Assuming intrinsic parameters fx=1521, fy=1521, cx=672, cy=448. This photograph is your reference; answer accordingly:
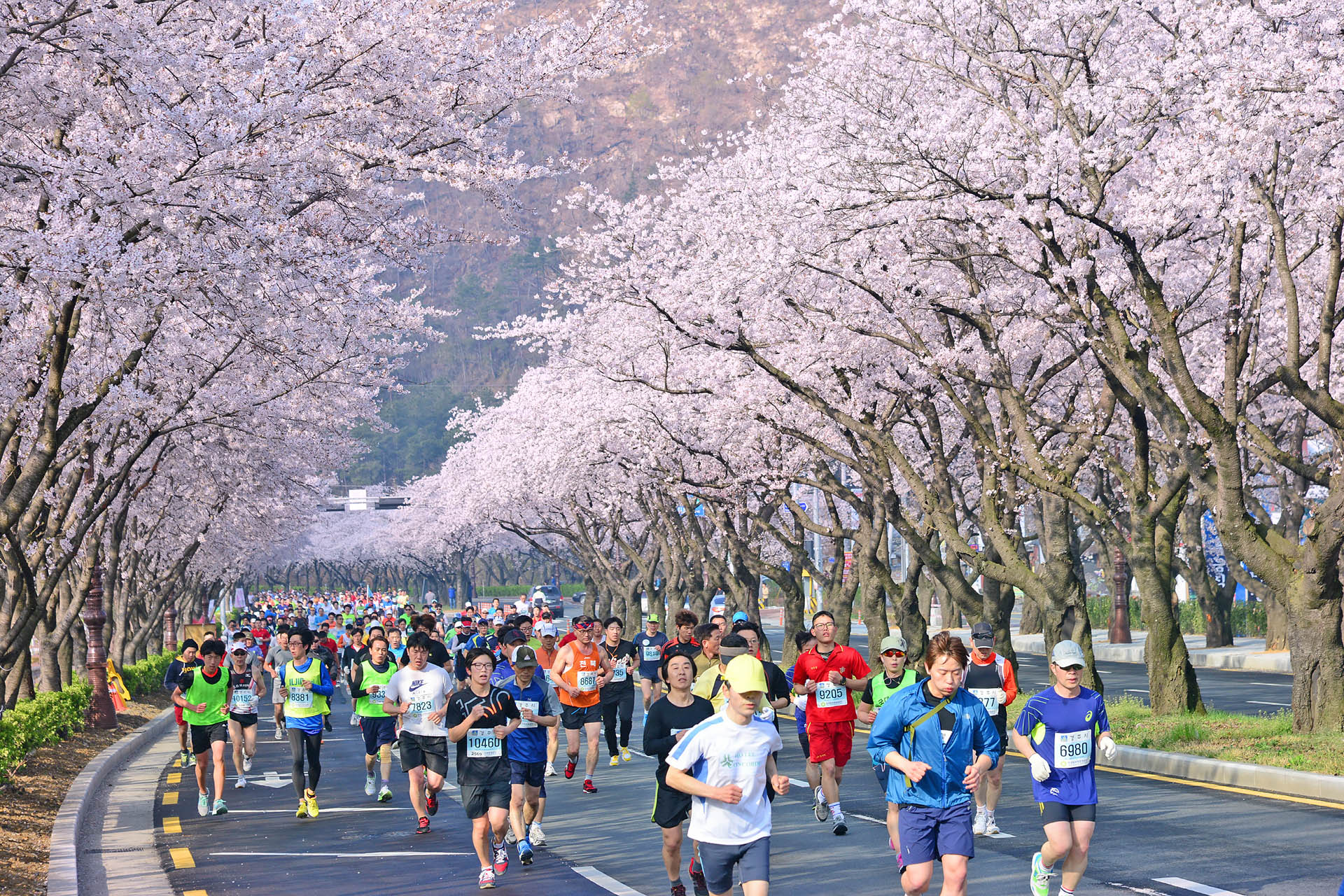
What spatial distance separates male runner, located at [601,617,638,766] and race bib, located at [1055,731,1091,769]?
892 cm

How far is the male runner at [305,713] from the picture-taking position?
14359mm

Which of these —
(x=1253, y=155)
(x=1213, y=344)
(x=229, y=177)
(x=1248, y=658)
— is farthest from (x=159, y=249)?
(x=1248, y=658)

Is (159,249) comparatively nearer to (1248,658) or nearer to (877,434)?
(877,434)

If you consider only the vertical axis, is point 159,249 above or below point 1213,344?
below

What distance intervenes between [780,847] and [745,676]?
4.57 metres

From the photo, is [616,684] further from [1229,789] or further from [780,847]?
[1229,789]

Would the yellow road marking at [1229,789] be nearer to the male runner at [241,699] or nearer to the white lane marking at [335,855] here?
the white lane marking at [335,855]

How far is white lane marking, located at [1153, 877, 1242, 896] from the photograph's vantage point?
29.9ft

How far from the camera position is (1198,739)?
16.3 m

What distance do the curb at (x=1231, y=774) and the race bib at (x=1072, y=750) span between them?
5553 millimetres

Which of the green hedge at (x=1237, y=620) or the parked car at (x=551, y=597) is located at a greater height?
the parked car at (x=551, y=597)

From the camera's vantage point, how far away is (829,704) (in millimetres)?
12570

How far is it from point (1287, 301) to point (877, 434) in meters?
8.45

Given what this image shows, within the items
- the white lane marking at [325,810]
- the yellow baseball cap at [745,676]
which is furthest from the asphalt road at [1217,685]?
the yellow baseball cap at [745,676]
